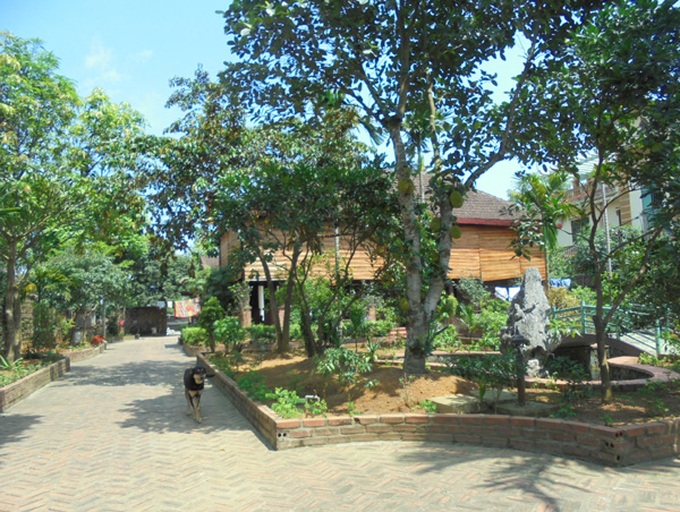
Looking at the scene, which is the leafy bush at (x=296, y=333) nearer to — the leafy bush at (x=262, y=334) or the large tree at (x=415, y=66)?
the leafy bush at (x=262, y=334)

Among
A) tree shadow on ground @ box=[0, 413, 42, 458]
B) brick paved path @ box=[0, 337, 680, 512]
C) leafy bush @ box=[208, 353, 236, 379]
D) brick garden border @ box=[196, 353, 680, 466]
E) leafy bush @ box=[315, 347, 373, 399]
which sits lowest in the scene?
brick paved path @ box=[0, 337, 680, 512]

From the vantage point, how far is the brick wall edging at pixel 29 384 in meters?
10.5

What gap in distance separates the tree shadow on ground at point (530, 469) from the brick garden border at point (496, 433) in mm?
118

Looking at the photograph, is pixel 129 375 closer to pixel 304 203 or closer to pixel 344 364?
pixel 304 203

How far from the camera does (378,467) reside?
6051 millimetres

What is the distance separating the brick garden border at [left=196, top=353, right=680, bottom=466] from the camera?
5785 millimetres

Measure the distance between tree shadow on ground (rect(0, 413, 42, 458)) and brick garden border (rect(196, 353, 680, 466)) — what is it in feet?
11.8

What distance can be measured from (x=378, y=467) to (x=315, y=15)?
6.57 meters

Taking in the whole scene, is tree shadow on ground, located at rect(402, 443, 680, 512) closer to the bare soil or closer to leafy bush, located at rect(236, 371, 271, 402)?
the bare soil

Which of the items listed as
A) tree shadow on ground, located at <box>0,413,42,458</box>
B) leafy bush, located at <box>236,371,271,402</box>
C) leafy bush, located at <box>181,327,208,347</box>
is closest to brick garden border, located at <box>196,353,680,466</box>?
leafy bush, located at <box>236,371,271,402</box>

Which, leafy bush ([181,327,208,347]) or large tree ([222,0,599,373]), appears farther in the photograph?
leafy bush ([181,327,208,347])

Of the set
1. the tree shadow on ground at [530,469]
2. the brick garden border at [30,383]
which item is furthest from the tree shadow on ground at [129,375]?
the tree shadow on ground at [530,469]

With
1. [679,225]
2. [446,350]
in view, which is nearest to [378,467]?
[679,225]

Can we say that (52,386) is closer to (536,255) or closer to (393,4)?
(393,4)
